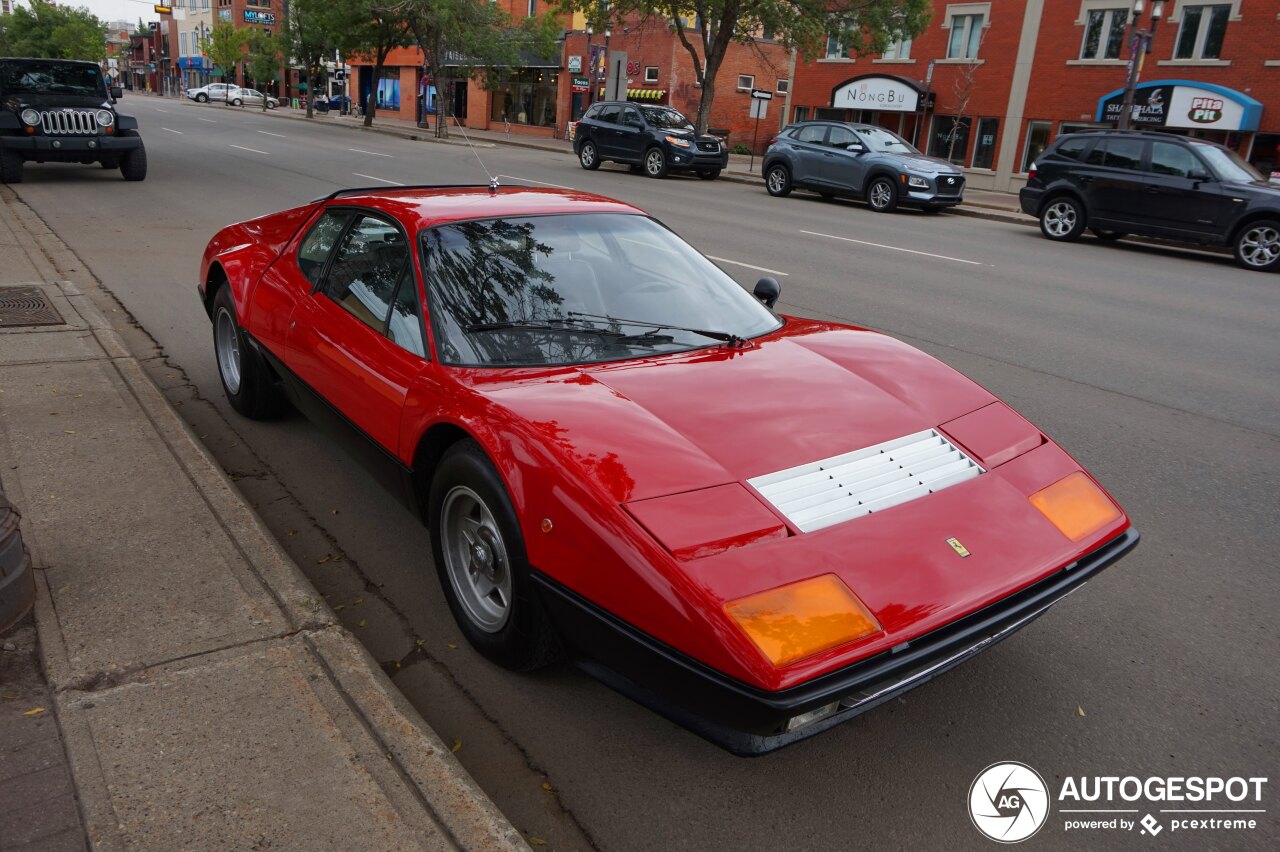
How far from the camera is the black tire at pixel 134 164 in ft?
53.5

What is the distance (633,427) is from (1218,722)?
209 cm

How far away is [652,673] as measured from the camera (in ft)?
7.80

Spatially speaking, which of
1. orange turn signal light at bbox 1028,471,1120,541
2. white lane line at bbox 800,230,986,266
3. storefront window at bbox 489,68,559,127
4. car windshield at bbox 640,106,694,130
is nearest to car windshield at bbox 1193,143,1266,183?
white lane line at bbox 800,230,986,266

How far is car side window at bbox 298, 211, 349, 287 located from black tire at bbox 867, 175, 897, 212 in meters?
16.2

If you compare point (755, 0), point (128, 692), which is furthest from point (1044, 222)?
point (128, 692)

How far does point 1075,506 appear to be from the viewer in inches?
119

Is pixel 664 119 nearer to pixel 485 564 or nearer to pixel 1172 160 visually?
pixel 1172 160

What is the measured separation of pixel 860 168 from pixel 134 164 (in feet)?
44.8

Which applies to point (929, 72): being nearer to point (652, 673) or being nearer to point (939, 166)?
point (939, 166)

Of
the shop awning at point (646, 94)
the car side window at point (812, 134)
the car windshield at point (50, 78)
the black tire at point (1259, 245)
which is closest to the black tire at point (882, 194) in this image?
the car side window at point (812, 134)

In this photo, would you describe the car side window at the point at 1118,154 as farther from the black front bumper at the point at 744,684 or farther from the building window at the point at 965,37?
the building window at the point at 965,37

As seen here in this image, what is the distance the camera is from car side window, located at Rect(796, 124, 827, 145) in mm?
20748

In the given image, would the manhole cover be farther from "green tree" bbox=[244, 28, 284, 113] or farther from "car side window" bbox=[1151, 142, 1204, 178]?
"green tree" bbox=[244, 28, 284, 113]

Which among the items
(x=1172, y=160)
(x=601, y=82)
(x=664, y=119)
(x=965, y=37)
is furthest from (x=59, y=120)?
(x=601, y=82)
